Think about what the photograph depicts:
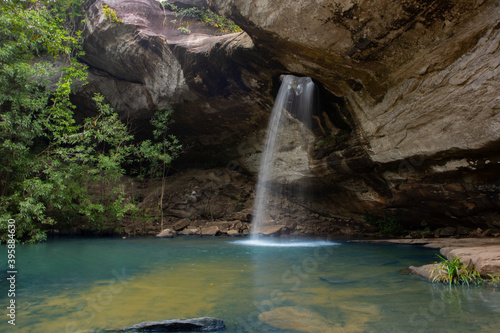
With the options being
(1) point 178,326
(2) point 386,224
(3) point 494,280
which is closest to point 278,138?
(2) point 386,224

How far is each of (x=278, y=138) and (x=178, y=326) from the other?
471 inches

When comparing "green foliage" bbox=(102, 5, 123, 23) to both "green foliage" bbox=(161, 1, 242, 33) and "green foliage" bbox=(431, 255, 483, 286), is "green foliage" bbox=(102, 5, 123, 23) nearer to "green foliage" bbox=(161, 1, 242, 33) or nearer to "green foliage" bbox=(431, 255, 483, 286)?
"green foliage" bbox=(161, 1, 242, 33)

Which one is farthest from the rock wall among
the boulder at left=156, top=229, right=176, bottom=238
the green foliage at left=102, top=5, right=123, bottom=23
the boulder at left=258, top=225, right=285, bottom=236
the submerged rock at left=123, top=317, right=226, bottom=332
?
the submerged rock at left=123, top=317, right=226, bottom=332

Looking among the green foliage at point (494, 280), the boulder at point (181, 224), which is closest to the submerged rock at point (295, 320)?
the green foliage at point (494, 280)

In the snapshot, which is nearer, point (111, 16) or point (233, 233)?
point (111, 16)

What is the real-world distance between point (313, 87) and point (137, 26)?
26.9 feet

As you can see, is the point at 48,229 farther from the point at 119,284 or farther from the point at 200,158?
the point at 119,284

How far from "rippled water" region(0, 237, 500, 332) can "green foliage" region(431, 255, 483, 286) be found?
34 cm

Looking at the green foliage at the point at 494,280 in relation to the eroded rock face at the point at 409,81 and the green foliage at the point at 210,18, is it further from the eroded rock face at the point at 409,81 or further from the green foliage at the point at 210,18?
the green foliage at the point at 210,18

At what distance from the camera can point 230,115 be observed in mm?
15195

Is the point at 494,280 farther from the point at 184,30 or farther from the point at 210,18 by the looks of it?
the point at 210,18

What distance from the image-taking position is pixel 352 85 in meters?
9.46

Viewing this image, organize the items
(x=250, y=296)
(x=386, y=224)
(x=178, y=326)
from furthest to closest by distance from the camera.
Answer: (x=386, y=224)
(x=250, y=296)
(x=178, y=326)

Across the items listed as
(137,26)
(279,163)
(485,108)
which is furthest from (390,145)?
(137,26)
